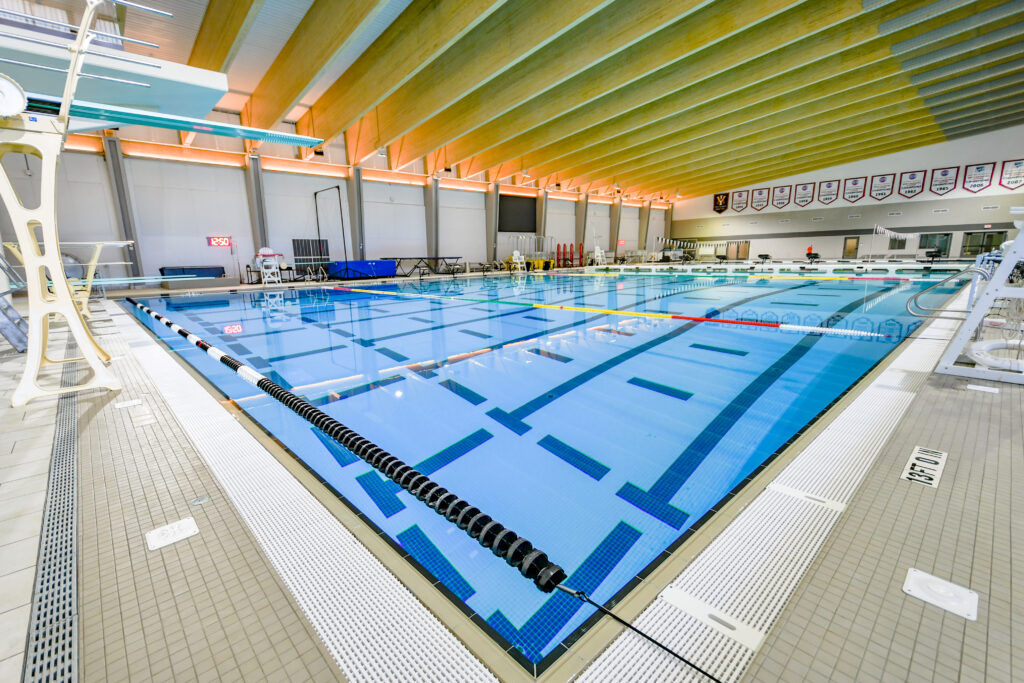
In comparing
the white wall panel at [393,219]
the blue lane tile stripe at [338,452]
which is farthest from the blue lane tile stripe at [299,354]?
the white wall panel at [393,219]

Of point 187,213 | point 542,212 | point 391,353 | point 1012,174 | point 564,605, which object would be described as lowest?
point 564,605

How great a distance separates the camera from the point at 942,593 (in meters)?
1.08

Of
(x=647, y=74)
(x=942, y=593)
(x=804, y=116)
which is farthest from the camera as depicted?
(x=804, y=116)

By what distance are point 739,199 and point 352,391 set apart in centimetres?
2800

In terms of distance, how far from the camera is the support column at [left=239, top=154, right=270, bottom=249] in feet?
42.7

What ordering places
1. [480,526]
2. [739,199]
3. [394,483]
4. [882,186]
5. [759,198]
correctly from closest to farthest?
1. [480,526]
2. [394,483]
3. [882,186]
4. [759,198]
5. [739,199]

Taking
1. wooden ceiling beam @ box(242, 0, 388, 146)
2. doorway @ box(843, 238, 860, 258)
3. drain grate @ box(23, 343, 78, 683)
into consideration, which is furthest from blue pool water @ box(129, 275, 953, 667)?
doorway @ box(843, 238, 860, 258)

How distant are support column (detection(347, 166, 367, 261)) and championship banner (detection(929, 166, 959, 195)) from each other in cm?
2532

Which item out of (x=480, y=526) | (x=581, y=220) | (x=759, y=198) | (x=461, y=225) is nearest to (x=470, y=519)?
(x=480, y=526)

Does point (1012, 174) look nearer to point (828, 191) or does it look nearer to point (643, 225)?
point (828, 191)

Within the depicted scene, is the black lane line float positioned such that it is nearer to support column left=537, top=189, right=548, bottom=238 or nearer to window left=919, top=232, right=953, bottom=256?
support column left=537, top=189, right=548, bottom=238

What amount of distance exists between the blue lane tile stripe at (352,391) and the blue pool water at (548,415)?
2cm

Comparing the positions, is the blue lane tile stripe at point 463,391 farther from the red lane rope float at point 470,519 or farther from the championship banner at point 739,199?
the championship banner at point 739,199

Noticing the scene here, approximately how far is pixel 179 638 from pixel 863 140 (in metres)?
22.9
